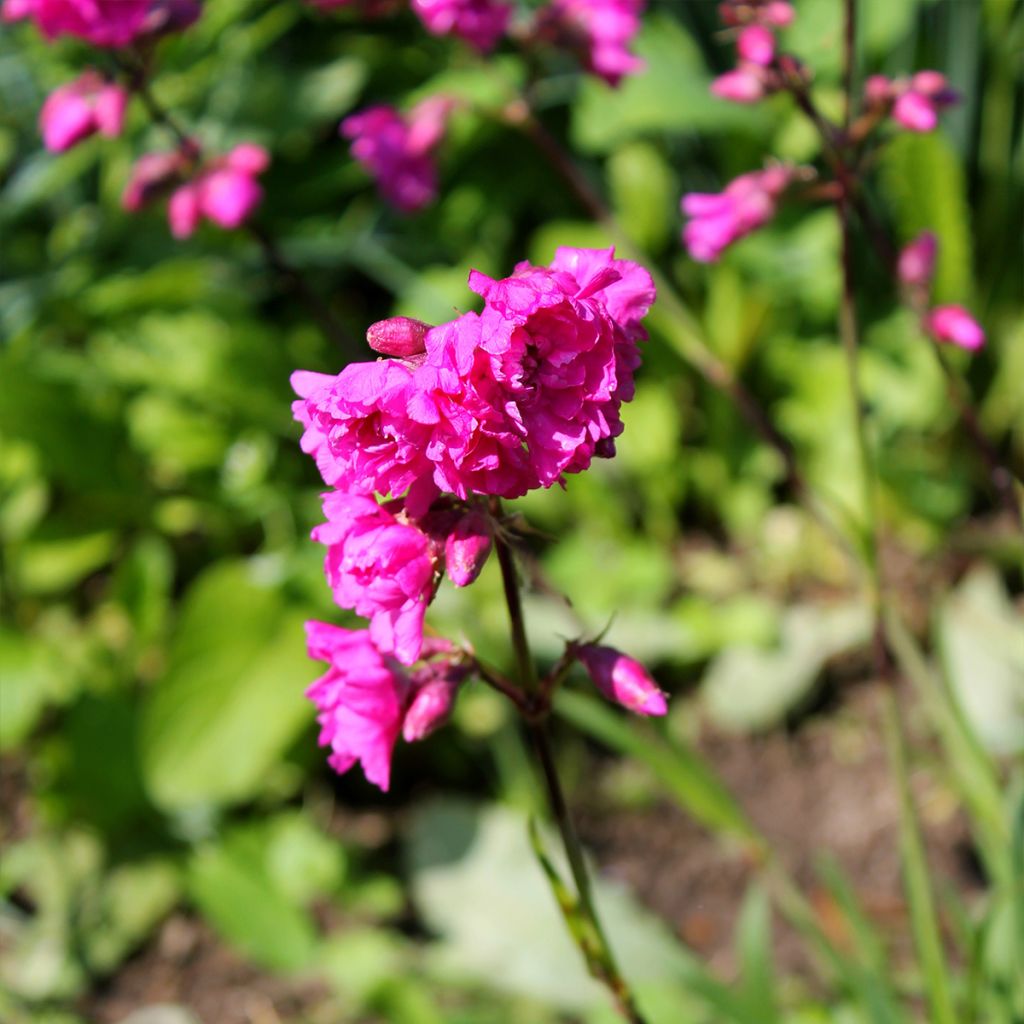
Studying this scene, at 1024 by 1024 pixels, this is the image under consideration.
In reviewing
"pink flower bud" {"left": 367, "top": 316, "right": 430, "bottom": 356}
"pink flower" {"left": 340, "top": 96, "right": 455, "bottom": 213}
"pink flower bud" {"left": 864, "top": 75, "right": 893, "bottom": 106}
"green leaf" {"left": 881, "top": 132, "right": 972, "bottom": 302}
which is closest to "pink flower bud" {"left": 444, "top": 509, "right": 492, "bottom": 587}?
"pink flower bud" {"left": 367, "top": 316, "right": 430, "bottom": 356}

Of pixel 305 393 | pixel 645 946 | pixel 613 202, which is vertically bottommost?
pixel 645 946

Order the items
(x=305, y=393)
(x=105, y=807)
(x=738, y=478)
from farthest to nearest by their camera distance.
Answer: (x=738, y=478) < (x=105, y=807) < (x=305, y=393)

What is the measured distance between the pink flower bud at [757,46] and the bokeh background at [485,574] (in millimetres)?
510

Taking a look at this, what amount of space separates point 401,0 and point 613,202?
4.28 feet

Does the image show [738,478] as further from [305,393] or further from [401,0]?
[305,393]

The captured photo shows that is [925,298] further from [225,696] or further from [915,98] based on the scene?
[225,696]

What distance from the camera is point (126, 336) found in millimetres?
2971

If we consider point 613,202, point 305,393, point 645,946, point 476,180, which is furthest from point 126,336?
point 305,393

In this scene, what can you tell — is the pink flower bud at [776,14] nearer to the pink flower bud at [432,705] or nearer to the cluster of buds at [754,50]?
the cluster of buds at [754,50]

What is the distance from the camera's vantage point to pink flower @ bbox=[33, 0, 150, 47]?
1.86 m

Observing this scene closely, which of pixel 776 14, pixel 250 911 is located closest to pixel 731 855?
pixel 250 911

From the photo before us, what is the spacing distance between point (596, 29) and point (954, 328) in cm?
79

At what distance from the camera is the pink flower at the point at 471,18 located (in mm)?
1874

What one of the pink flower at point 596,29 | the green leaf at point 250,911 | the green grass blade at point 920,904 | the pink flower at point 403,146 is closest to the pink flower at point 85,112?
the pink flower at point 403,146
